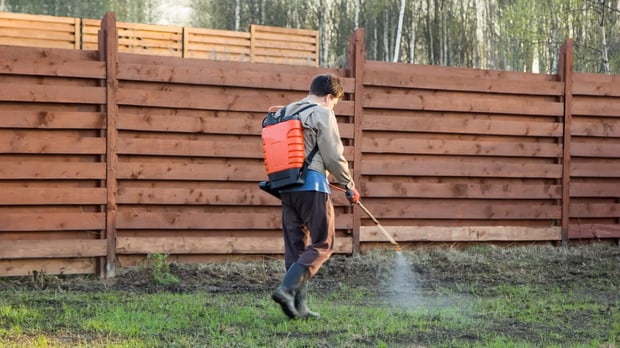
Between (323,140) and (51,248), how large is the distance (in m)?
3.49

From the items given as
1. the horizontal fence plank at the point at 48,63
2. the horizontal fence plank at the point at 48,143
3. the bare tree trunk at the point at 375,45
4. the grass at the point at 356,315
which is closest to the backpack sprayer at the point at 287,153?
the grass at the point at 356,315

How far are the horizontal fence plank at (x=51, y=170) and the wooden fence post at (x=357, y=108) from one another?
8.89 feet

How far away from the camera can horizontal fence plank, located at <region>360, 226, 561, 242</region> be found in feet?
31.3

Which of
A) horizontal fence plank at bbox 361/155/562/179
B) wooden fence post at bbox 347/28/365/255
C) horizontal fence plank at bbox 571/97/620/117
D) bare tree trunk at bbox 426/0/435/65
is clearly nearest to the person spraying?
wooden fence post at bbox 347/28/365/255

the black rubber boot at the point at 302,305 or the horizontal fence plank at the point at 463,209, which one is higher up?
the horizontal fence plank at the point at 463,209

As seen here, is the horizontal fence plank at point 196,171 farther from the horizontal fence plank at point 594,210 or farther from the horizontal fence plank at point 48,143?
the horizontal fence plank at point 594,210

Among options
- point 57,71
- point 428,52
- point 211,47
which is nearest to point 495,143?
point 57,71

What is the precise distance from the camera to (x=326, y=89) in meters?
6.10

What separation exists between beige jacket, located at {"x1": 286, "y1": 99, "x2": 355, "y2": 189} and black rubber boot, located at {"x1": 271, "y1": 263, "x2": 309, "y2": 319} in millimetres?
692

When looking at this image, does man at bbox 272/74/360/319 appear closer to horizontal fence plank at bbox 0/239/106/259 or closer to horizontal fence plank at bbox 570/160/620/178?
horizontal fence plank at bbox 0/239/106/259

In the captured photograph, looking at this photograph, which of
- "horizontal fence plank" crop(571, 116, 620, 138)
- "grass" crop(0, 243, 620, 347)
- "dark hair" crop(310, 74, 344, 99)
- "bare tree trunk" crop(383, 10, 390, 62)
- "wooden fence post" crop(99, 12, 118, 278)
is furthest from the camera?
"bare tree trunk" crop(383, 10, 390, 62)

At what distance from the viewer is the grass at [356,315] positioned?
541 centimetres

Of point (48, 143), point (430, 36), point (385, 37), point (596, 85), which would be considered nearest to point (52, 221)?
point (48, 143)

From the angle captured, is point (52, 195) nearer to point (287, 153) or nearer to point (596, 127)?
point (287, 153)
